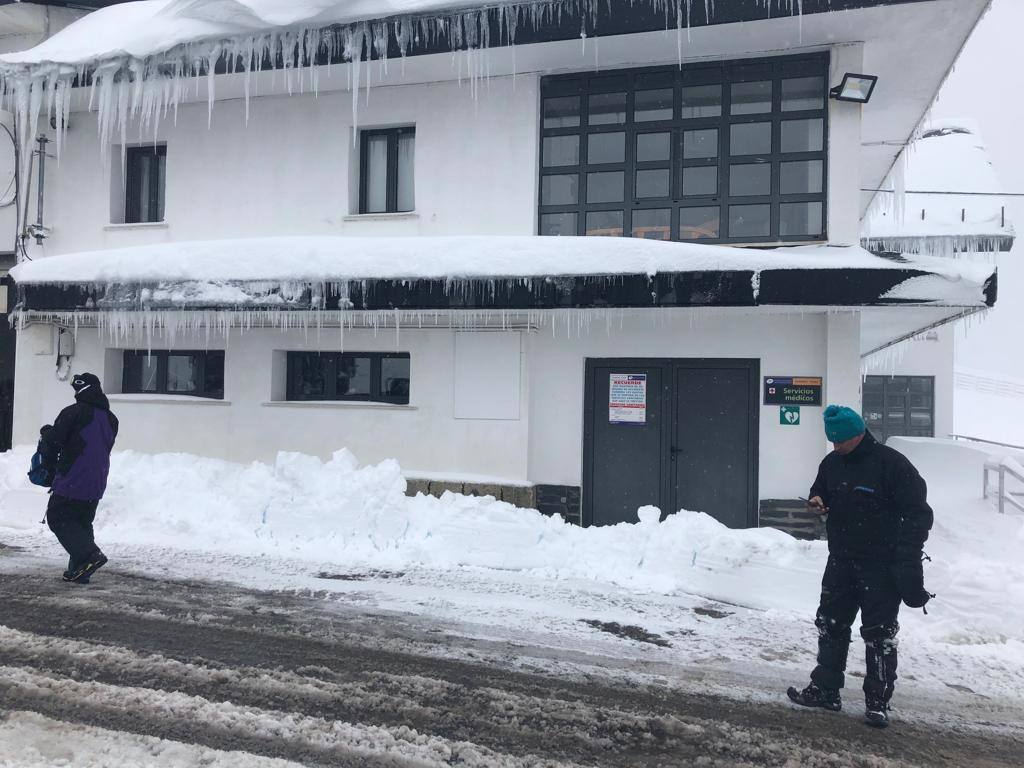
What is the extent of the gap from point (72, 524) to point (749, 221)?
784 centimetres

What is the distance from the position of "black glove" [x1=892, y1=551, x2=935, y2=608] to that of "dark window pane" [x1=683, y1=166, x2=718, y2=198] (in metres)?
5.72

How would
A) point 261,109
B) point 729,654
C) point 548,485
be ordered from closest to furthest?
point 729,654 < point 548,485 < point 261,109

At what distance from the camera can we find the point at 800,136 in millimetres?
8086

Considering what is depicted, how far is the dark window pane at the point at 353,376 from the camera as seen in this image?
9.26 m

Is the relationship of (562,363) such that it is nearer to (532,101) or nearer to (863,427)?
(532,101)

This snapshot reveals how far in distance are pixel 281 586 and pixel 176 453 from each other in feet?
13.6

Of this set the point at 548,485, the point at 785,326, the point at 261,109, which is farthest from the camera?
the point at 261,109

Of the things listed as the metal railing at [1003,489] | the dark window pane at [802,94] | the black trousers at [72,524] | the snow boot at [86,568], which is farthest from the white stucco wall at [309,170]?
the metal railing at [1003,489]

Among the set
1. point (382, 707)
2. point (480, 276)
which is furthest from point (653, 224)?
point (382, 707)

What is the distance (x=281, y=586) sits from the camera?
588cm

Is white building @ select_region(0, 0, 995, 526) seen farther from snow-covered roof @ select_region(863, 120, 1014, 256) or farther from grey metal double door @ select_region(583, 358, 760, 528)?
snow-covered roof @ select_region(863, 120, 1014, 256)

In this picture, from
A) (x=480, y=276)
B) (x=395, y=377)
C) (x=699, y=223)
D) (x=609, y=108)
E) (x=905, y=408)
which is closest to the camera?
(x=480, y=276)

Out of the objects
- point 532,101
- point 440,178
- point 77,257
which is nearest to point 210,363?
point 77,257

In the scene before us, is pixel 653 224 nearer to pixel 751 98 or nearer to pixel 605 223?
pixel 605 223
